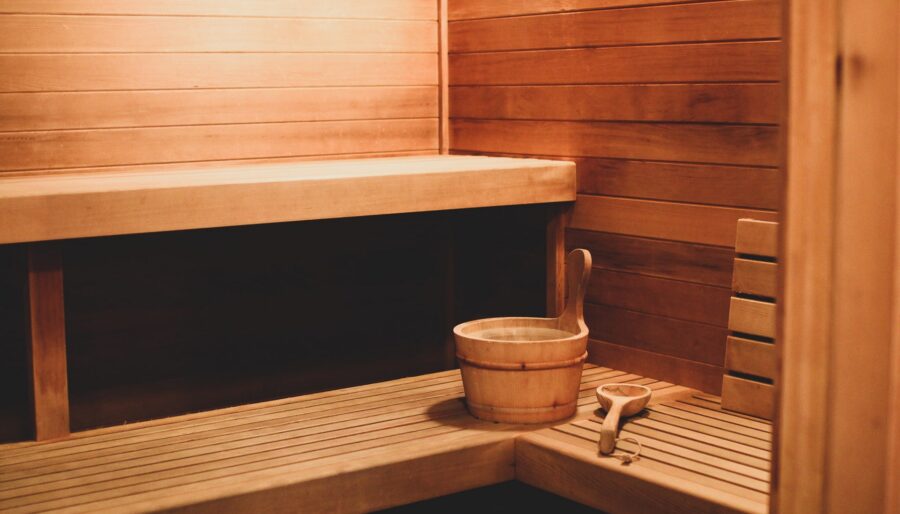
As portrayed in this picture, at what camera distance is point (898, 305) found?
0.90 metres

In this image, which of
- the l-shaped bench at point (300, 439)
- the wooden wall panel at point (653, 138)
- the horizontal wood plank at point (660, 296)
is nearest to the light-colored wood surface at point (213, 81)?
the l-shaped bench at point (300, 439)

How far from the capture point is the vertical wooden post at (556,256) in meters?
4.07

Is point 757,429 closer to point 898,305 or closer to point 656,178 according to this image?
point 656,178

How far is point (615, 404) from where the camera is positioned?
3.17m

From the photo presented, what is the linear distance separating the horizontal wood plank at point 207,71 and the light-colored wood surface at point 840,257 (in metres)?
3.16

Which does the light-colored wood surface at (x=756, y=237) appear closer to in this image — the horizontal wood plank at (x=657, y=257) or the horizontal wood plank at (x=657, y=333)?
the horizontal wood plank at (x=657, y=257)

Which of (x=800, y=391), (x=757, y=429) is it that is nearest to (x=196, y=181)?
(x=757, y=429)

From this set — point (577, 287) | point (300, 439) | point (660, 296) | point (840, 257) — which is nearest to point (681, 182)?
point (660, 296)

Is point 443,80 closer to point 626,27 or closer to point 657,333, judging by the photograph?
point 626,27

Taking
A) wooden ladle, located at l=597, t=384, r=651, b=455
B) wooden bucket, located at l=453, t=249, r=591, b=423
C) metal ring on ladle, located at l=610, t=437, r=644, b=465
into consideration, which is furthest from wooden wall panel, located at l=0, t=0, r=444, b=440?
metal ring on ladle, located at l=610, t=437, r=644, b=465

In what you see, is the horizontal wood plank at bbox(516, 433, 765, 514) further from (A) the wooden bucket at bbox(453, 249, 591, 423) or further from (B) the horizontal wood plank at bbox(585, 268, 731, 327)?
(B) the horizontal wood plank at bbox(585, 268, 731, 327)

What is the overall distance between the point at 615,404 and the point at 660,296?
0.70 metres

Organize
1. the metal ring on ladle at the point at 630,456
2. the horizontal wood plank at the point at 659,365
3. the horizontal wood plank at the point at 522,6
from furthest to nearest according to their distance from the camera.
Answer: the horizontal wood plank at the point at 522,6, the horizontal wood plank at the point at 659,365, the metal ring on ladle at the point at 630,456

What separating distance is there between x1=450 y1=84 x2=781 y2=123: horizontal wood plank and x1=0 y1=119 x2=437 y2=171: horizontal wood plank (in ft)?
1.11
